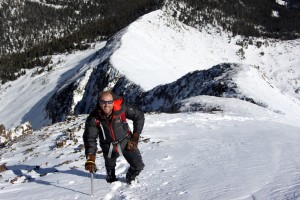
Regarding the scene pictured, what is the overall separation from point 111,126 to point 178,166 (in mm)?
2641

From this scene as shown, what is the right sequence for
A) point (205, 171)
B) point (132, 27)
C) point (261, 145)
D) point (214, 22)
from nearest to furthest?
point (205, 171), point (261, 145), point (132, 27), point (214, 22)

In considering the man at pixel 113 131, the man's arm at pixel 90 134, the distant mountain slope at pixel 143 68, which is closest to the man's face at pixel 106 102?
the man at pixel 113 131

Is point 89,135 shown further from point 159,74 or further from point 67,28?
point 67,28

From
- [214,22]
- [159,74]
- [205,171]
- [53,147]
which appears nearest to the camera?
[205,171]

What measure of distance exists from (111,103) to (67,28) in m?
163

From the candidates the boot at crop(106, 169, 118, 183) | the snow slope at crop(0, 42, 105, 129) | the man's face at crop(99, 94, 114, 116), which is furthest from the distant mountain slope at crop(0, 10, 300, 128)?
the man's face at crop(99, 94, 114, 116)

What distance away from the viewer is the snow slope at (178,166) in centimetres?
720

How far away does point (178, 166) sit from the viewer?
30.7 ft

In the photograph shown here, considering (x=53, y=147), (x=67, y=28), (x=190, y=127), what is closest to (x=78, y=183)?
(x=53, y=147)

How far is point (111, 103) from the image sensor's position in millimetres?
7020

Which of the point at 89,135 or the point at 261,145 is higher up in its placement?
the point at 89,135

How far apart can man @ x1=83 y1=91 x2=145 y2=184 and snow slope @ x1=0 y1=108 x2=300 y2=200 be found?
2.26 feet

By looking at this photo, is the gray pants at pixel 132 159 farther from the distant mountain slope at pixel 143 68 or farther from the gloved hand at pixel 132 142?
the distant mountain slope at pixel 143 68

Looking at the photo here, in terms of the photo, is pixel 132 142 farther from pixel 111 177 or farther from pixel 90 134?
pixel 111 177
